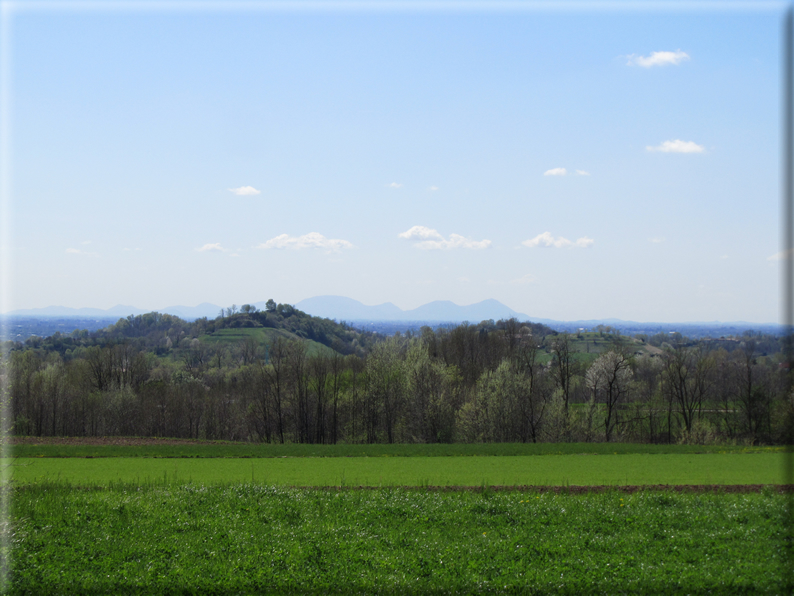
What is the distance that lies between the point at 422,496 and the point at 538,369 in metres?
48.3

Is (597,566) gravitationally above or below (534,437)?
above

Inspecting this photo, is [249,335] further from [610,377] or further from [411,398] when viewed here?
[610,377]

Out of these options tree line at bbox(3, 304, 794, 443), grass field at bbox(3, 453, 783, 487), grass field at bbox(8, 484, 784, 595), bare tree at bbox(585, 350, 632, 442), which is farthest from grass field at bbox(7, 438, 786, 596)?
bare tree at bbox(585, 350, 632, 442)

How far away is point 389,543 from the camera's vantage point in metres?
12.0

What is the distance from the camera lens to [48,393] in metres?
54.0

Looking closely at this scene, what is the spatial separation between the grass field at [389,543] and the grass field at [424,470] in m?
4.04

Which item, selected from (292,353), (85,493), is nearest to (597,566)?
(85,493)

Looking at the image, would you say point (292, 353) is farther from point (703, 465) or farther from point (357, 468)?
point (703, 465)

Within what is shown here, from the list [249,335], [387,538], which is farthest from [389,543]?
[249,335]

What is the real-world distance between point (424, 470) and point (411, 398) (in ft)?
92.5

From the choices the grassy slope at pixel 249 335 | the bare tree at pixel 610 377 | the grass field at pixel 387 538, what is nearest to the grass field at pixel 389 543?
the grass field at pixel 387 538

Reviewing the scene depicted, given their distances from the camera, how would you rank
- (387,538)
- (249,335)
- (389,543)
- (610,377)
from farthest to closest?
1. (249,335)
2. (610,377)
3. (387,538)
4. (389,543)

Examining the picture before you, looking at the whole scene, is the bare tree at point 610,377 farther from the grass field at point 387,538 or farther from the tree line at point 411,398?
the grass field at point 387,538

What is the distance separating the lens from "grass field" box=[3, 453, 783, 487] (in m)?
19.5
